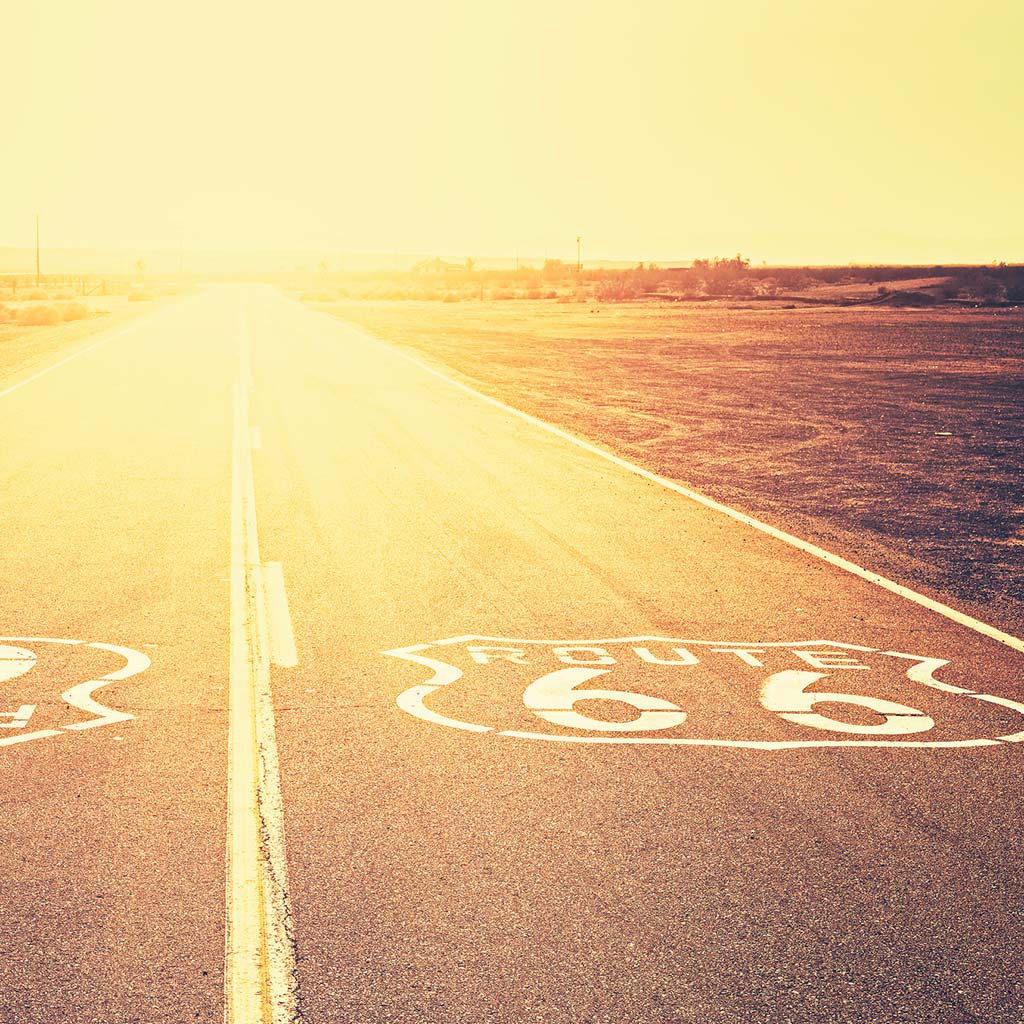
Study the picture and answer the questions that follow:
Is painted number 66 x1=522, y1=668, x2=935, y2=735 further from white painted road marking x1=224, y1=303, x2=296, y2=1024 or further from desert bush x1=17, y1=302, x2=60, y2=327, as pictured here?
desert bush x1=17, y1=302, x2=60, y2=327

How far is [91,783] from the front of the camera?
17.9 feet

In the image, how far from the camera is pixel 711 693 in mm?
6855

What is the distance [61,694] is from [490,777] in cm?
263

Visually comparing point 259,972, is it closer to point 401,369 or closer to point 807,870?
point 807,870

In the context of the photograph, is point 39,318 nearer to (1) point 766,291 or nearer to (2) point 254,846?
(2) point 254,846

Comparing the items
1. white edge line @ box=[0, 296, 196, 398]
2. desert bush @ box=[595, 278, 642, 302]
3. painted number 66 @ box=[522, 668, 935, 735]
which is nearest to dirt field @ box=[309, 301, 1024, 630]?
painted number 66 @ box=[522, 668, 935, 735]

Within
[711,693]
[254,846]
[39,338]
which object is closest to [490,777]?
[254,846]

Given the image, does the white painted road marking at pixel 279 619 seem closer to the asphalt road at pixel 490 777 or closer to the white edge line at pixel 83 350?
the asphalt road at pixel 490 777

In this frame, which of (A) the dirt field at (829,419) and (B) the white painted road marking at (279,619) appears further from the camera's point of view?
(A) the dirt field at (829,419)

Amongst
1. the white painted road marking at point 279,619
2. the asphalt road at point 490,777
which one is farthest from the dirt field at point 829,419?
the white painted road marking at point 279,619

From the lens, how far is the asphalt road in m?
3.92

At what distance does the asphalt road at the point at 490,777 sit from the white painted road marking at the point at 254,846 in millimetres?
17

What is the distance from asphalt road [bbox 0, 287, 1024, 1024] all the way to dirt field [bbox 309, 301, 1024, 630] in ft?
3.90

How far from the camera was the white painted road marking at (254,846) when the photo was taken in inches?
149
